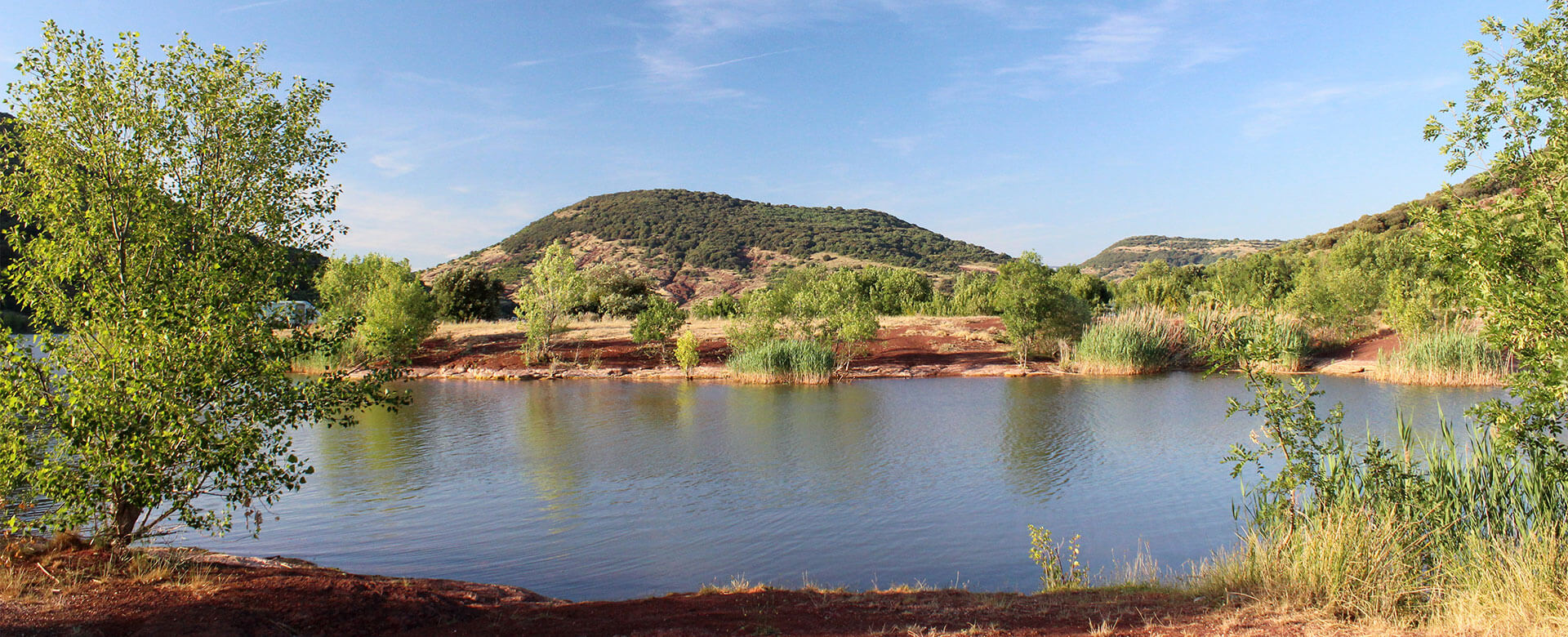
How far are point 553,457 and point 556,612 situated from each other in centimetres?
847

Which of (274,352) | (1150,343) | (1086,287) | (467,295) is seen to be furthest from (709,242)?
(274,352)

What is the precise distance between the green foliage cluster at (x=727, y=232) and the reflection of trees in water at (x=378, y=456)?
263ft

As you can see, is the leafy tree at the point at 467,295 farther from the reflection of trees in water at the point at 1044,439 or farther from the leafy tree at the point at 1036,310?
the reflection of trees in water at the point at 1044,439

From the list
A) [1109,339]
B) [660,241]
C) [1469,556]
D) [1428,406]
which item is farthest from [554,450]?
[660,241]

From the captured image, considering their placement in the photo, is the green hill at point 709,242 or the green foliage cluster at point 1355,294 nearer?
the green foliage cluster at point 1355,294

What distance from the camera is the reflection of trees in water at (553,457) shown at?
11711mm

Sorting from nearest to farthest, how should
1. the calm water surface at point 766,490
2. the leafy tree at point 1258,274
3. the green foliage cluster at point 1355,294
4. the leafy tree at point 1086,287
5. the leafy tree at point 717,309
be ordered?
the calm water surface at point 766,490
the green foliage cluster at point 1355,294
the leafy tree at point 1086,287
the leafy tree at point 1258,274
the leafy tree at point 717,309

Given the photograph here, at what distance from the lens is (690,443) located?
16.0 m

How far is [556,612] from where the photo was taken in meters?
6.75

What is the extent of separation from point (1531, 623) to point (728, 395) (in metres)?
20.1

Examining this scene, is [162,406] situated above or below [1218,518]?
above

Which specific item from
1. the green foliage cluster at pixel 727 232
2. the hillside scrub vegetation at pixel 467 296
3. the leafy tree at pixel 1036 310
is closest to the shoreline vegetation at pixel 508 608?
the leafy tree at pixel 1036 310

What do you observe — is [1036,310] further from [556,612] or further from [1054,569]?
[556,612]

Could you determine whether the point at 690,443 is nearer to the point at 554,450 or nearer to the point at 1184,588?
the point at 554,450
